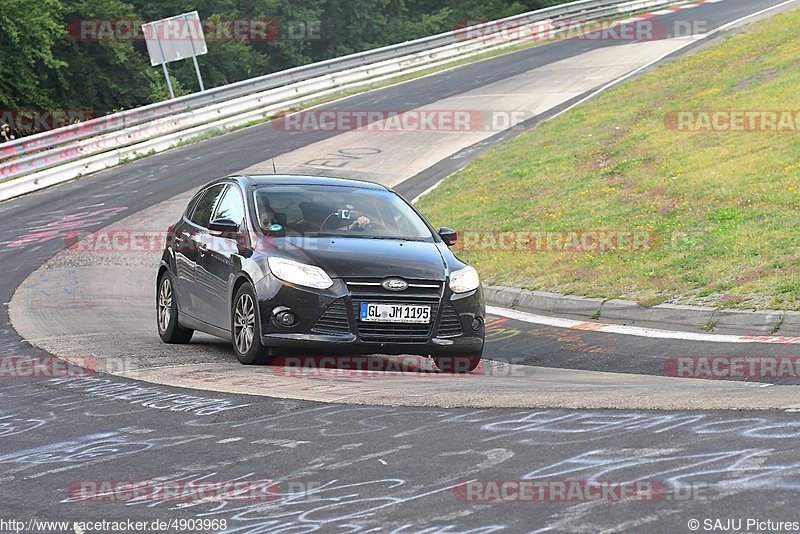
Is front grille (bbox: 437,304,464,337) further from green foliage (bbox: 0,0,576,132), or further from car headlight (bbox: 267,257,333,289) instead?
green foliage (bbox: 0,0,576,132)

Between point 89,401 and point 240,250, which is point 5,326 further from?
point 89,401

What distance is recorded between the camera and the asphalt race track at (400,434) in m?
5.40

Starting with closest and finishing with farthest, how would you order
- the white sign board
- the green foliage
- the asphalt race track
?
the asphalt race track
the white sign board
the green foliage

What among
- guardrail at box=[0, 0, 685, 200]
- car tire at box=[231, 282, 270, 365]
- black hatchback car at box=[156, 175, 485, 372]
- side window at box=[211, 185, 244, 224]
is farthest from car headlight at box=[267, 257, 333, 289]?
guardrail at box=[0, 0, 685, 200]

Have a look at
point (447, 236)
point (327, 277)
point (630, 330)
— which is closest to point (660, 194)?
point (630, 330)

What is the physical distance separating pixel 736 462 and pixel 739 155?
1298 centimetres

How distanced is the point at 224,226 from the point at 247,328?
3.75 feet

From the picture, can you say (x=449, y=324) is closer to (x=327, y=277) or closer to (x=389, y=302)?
(x=389, y=302)

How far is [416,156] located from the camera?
2728cm

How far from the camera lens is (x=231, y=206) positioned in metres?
11.5

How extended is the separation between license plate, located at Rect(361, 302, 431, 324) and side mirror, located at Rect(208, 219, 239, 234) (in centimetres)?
170

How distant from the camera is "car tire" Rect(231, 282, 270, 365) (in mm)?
9930

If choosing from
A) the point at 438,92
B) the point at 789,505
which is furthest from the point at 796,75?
the point at 789,505

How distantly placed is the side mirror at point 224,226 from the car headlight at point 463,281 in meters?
Result: 2.03
